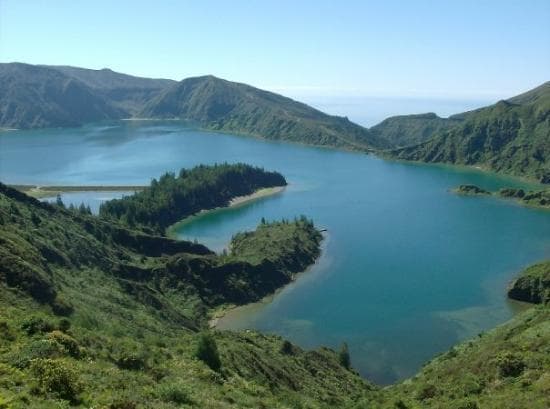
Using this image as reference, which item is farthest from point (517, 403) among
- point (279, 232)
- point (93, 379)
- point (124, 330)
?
point (279, 232)

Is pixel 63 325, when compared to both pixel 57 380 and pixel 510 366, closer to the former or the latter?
pixel 57 380

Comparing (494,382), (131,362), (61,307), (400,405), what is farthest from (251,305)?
(131,362)

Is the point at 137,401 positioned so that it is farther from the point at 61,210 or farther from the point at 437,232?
the point at 437,232

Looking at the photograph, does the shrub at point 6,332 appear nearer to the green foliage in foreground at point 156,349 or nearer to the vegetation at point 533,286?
the green foliage in foreground at point 156,349

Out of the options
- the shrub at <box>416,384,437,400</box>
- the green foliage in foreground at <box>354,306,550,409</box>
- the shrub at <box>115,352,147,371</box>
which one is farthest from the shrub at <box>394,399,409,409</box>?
A: the shrub at <box>115,352,147,371</box>

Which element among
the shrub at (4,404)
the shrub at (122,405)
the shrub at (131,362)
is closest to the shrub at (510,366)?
the shrub at (131,362)
